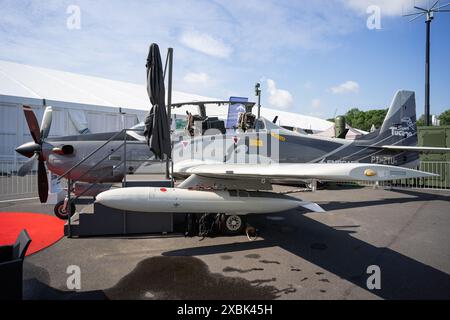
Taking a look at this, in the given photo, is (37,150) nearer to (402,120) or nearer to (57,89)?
(402,120)

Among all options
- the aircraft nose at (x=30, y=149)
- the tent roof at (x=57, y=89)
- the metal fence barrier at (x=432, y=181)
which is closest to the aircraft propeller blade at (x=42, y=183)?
the aircraft nose at (x=30, y=149)

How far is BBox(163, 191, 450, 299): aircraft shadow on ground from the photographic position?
378 centimetres

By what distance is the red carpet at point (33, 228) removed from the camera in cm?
532

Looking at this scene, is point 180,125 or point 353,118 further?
point 353,118

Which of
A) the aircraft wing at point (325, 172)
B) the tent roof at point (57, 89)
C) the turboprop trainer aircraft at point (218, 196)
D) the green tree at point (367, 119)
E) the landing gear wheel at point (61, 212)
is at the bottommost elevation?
the landing gear wheel at point (61, 212)

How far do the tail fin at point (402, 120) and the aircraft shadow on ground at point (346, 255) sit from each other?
6045mm

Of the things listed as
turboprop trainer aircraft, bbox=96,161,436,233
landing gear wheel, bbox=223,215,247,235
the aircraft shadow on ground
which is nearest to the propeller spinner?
turboprop trainer aircraft, bbox=96,161,436,233

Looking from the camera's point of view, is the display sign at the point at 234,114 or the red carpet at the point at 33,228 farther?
the display sign at the point at 234,114

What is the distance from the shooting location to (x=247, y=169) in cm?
537

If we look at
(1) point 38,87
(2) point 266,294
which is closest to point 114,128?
(1) point 38,87

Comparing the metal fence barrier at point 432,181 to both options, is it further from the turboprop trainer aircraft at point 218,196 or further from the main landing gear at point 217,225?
the main landing gear at point 217,225

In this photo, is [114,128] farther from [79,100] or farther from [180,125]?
[180,125]

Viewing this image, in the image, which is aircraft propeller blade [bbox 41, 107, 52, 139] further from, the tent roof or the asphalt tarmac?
the tent roof
